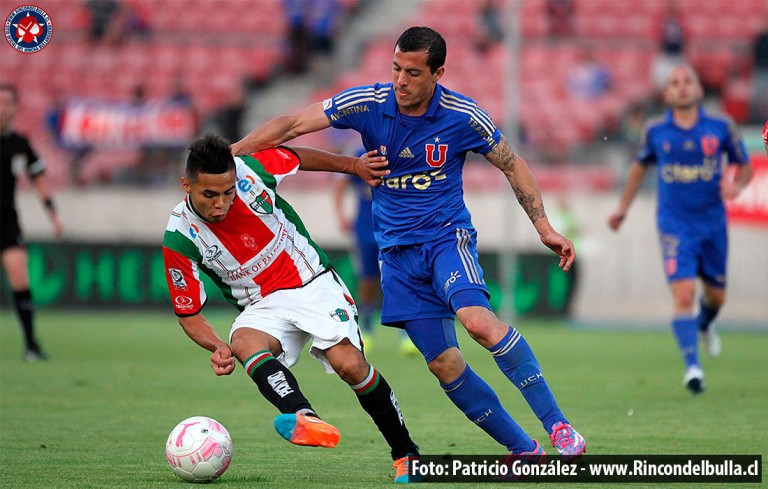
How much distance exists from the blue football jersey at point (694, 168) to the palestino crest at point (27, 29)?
505 centimetres

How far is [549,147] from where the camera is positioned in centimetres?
1939

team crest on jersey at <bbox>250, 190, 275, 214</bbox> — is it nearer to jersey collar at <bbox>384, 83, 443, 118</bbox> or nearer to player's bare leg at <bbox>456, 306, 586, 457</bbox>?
jersey collar at <bbox>384, 83, 443, 118</bbox>

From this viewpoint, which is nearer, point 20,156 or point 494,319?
point 494,319

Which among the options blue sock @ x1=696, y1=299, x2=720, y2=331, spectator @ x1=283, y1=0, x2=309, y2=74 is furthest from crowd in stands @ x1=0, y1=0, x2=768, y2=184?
blue sock @ x1=696, y1=299, x2=720, y2=331

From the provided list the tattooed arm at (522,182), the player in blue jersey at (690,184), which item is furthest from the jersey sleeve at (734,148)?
the tattooed arm at (522,182)

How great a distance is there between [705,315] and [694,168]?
1825 millimetres

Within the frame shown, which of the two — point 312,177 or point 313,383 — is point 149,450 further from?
point 312,177

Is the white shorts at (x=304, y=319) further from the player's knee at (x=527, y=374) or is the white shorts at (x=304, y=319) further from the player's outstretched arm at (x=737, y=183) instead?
the player's outstretched arm at (x=737, y=183)

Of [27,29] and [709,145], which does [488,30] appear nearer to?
[709,145]

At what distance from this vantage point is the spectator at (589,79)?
2058 centimetres

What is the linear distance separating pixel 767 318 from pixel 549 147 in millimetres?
4354

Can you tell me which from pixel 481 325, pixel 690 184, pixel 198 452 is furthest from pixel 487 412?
pixel 690 184

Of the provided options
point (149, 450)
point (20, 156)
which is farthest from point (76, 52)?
point (149, 450)

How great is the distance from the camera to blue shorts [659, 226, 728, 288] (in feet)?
31.1
